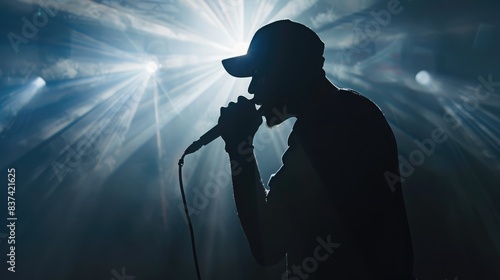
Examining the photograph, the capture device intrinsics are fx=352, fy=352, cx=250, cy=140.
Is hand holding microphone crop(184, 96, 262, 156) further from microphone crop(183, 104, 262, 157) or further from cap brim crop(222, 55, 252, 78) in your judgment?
cap brim crop(222, 55, 252, 78)

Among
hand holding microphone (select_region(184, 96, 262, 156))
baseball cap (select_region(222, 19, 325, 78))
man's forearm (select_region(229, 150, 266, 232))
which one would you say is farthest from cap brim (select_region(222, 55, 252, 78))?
man's forearm (select_region(229, 150, 266, 232))

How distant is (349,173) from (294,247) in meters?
0.25

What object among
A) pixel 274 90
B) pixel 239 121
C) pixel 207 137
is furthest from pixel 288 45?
pixel 207 137

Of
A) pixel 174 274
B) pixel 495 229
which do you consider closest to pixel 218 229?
pixel 174 274

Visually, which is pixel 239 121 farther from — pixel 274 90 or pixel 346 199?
pixel 346 199

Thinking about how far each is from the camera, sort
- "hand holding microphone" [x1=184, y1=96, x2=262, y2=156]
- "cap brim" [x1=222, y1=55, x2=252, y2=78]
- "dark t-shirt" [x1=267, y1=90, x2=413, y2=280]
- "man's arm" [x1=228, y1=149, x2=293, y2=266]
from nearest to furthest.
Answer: "dark t-shirt" [x1=267, y1=90, x2=413, y2=280], "man's arm" [x1=228, y1=149, x2=293, y2=266], "hand holding microphone" [x1=184, y1=96, x2=262, y2=156], "cap brim" [x1=222, y1=55, x2=252, y2=78]

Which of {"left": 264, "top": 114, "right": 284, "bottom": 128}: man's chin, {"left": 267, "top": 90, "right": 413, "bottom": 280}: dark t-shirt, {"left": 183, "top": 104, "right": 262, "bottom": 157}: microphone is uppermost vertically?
{"left": 183, "top": 104, "right": 262, "bottom": 157}: microphone

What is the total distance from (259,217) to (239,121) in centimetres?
31

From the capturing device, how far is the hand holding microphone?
109 centimetres

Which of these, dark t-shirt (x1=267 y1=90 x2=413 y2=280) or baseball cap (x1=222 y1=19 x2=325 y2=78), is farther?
baseball cap (x1=222 y1=19 x2=325 y2=78)

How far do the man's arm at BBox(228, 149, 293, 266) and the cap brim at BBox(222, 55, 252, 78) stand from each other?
37 cm

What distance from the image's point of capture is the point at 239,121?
1.10 metres

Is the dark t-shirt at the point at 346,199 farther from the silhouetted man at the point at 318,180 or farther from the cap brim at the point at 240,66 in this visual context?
the cap brim at the point at 240,66

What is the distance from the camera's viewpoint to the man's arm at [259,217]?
3.11 feet
